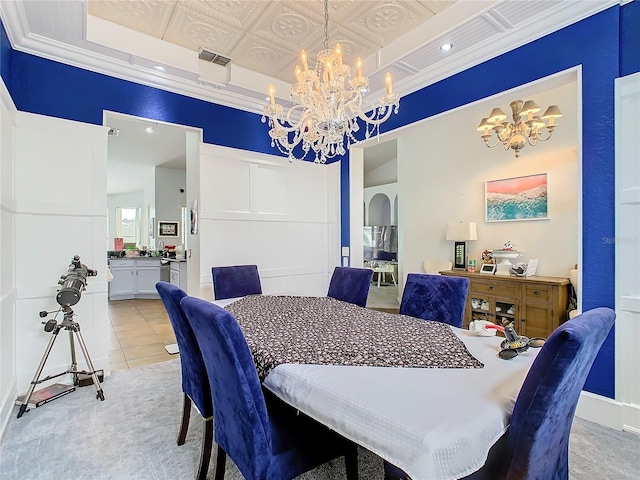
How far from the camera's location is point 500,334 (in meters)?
1.91

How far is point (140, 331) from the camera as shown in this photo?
4629 mm

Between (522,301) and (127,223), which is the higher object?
(127,223)

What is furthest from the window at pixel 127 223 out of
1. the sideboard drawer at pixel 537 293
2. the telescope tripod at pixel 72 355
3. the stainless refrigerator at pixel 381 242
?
the sideboard drawer at pixel 537 293

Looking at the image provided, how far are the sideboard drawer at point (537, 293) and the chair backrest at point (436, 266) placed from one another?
118cm

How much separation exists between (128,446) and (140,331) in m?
2.91

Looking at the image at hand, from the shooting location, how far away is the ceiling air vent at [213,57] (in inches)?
130

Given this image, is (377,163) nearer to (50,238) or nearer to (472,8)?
(472,8)

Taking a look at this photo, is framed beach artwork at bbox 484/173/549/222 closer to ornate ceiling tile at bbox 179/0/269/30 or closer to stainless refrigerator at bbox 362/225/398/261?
ornate ceiling tile at bbox 179/0/269/30

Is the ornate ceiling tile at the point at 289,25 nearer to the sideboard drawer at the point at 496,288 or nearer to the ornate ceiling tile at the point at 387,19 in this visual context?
the ornate ceiling tile at the point at 387,19

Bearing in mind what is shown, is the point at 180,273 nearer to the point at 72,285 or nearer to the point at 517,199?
the point at 72,285

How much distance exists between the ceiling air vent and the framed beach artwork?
144 inches

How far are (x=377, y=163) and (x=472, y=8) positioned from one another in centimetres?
663

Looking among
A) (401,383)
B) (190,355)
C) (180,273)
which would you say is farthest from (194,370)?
(180,273)

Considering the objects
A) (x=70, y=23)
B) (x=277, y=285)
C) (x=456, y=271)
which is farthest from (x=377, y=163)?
(x=70, y=23)
